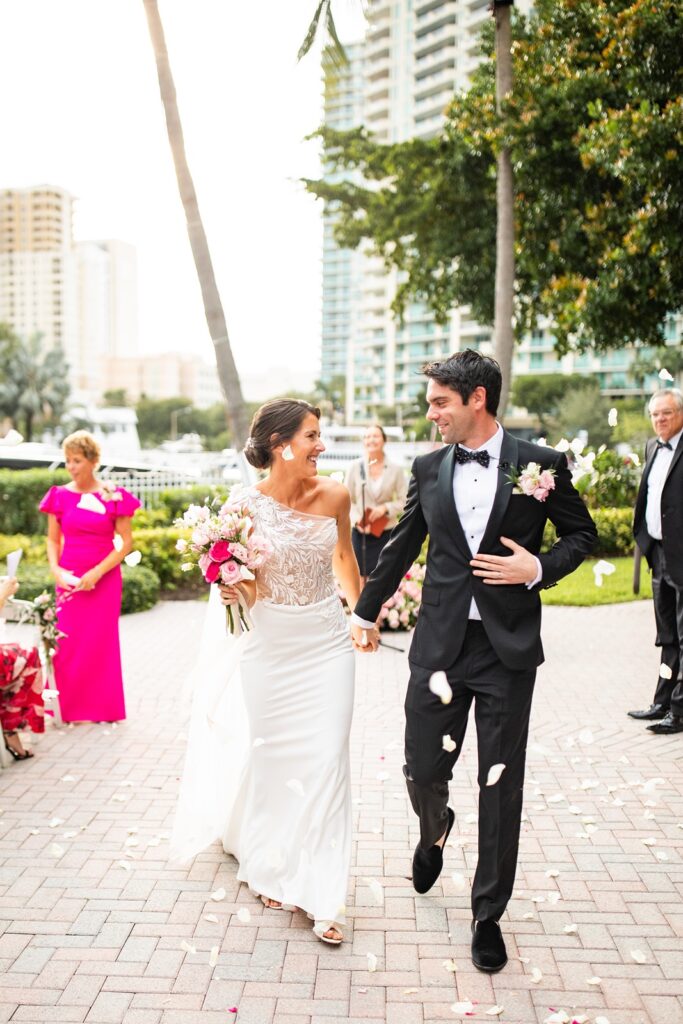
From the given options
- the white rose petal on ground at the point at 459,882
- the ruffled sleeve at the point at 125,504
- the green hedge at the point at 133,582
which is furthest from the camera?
the green hedge at the point at 133,582

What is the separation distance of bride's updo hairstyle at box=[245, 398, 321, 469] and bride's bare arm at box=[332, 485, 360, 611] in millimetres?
388

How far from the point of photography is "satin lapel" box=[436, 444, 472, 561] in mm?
3523

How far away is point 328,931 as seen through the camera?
3676mm

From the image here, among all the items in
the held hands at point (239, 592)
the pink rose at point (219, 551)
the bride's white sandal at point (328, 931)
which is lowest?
the bride's white sandal at point (328, 931)

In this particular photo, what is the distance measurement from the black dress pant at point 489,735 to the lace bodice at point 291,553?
28.2 inches

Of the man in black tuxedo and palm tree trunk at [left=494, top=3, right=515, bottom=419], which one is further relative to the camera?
palm tree trunk at [left=494, top=3, right=515, bottom=419]

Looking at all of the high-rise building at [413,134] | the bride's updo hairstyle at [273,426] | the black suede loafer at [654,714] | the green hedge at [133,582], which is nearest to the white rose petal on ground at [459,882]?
the bride's updo hairstyle at [273,426]

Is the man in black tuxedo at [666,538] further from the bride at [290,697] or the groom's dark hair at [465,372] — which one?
the groom's dark hair at [465,372]

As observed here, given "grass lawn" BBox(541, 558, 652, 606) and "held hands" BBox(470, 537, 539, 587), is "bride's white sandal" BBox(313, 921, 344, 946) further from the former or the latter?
"grass lawn" BBox(541, 558, 652, 606)

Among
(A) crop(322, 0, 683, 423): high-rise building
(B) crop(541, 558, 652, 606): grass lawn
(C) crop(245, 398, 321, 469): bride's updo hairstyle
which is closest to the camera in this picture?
(C) crop(245, 398, 321, 469): bride's updo hairstyle

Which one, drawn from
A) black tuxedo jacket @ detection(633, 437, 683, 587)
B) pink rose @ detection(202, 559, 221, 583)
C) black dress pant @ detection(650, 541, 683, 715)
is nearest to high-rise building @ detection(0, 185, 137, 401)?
black dress pant @ detection(650, 541, 683, 715)

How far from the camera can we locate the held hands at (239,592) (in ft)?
12.9

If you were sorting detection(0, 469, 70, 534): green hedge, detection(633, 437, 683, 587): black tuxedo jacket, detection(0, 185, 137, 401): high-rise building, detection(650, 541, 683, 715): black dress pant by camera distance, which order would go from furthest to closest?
detection(0, 185, 137, 401): high-rise building → detection(0, 469, 70, 534): green hedge → detection(650, 541, 683, 715): black dress pant → detection(633, 437, 683, 587): black tuxedo jacket

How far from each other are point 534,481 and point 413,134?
108m
